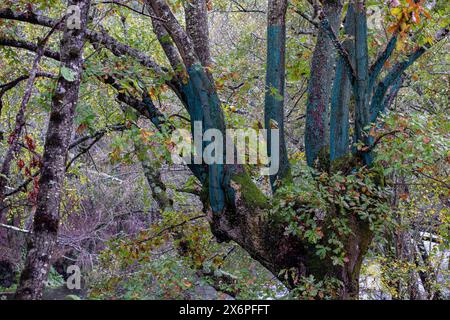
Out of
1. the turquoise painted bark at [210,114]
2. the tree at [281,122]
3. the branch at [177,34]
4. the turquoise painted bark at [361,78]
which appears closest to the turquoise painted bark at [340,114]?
the tree at [281,122]

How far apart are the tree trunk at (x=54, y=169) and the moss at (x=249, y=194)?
2450mm

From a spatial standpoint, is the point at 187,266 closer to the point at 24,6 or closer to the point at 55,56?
the point at 55,56

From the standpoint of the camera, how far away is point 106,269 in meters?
7.53

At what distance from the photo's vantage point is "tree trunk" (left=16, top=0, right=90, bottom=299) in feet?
11.2

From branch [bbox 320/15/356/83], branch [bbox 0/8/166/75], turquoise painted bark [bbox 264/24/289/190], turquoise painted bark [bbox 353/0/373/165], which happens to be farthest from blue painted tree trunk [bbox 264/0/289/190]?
branch [bbox 0/8/166/75]

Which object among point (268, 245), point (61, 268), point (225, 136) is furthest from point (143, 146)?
point (61, 268)

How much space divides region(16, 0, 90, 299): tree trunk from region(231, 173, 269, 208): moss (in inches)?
96.4

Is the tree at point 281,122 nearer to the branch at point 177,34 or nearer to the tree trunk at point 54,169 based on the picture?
the branch at point 177,34

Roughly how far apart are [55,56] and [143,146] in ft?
4.61

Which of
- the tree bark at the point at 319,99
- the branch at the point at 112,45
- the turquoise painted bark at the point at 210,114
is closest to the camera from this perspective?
the branch at the point at 112,45

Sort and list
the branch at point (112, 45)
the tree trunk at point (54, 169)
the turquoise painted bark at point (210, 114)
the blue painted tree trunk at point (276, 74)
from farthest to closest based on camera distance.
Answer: the blue painted tree trunk at point (276, 74)
the turquoise painted bark at point (210, 114)
the branch at point (112, 45)
the tree trunk at point (54, 169)

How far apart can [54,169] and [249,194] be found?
8.62 ft

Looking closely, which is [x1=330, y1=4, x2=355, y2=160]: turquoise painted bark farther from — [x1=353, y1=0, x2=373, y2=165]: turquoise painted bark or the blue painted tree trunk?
Result: the blue painted tree trunk

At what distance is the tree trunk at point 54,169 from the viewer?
11.2ft
